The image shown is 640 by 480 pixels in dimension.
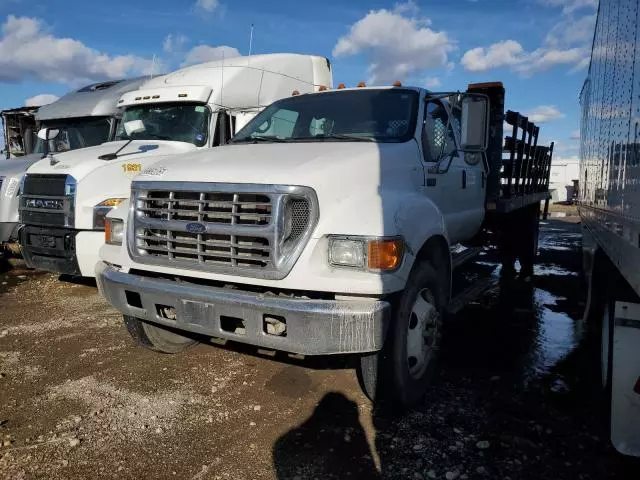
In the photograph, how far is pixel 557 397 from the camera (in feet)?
12.4

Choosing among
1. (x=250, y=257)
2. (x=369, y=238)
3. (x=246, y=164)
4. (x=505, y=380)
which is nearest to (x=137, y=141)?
(x=246, y=164)

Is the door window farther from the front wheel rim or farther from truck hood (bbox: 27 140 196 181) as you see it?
truck hood (bbox: 27 140 196 181)

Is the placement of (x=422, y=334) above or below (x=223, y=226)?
below

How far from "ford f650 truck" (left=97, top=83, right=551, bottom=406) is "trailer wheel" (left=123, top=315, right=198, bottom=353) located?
0.01m

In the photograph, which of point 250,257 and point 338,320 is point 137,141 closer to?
point 250,257

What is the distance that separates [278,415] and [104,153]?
15.2 ft

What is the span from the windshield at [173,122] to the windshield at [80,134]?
123 cm

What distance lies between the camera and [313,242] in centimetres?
300

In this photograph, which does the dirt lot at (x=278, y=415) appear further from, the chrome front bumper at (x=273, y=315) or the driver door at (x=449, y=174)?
the driver door at (x=449, y=174)

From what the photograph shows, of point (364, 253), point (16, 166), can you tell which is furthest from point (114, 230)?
point (16, 166)

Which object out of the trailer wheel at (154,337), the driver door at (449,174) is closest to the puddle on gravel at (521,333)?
the driver door at (449,174)

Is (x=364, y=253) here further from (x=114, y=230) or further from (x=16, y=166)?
(x=16, y=166)

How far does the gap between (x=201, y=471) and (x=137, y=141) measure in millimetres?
5317

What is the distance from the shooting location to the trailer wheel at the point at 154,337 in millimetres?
4133
